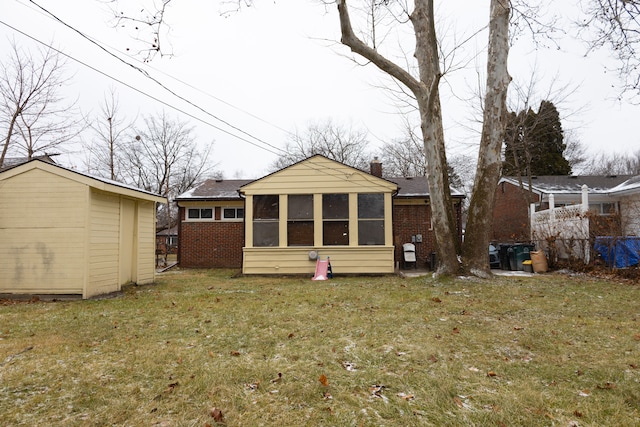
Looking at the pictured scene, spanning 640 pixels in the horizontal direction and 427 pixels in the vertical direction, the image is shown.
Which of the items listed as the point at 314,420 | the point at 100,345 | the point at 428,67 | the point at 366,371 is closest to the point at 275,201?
the point at 428,67

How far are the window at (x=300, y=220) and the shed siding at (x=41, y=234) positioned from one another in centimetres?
580

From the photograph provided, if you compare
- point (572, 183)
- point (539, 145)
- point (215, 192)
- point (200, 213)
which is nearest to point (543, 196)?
point (572, 183)

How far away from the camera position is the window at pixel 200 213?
51.4ft

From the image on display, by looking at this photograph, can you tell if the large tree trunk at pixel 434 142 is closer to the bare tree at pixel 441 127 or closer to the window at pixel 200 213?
the bare tree at pixel 441 127

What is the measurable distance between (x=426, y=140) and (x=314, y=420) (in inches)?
319

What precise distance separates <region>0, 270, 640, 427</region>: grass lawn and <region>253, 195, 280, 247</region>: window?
5.23 m

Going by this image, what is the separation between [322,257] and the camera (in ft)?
38.3

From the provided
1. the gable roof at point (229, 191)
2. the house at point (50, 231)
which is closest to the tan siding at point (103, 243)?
the house at point (50, 231)

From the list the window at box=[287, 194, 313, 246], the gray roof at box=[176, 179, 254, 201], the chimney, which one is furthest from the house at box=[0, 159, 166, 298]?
the chimney

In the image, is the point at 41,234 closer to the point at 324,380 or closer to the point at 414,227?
the point at 324,380

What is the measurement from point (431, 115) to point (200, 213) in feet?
34.6

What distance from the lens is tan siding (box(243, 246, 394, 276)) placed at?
38.1 feet

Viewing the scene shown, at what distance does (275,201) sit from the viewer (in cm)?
1191

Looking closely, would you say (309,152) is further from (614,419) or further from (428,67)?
(614,419)
